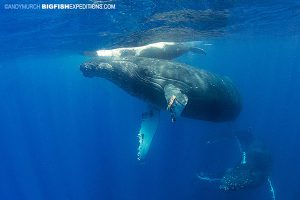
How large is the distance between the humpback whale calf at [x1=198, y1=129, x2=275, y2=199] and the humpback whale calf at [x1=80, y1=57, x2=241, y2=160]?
156 inches

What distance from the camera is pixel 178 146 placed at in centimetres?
3048

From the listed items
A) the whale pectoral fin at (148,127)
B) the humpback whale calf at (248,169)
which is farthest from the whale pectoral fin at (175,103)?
the humpback whale calf at (248,169)

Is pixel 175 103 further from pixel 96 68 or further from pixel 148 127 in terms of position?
pixel 148 127

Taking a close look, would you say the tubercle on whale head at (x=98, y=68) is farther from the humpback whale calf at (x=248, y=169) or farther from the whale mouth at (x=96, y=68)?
the humpback whale calf at (x=248, y=169)

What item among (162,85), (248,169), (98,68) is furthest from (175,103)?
(248,169)

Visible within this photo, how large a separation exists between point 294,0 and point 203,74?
371 inches

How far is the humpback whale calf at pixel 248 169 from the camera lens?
15453mm

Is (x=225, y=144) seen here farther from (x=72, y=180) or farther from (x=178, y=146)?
(x=72, y=180)

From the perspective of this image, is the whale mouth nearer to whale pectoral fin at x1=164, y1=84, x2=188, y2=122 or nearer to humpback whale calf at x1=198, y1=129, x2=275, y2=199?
whale pectoral fin at x1=164, y1=84, x2=188, y2=122

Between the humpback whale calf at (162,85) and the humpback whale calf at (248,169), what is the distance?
3.95 m

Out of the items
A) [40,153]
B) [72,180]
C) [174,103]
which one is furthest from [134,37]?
[40,153]

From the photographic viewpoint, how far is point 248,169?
1698cm

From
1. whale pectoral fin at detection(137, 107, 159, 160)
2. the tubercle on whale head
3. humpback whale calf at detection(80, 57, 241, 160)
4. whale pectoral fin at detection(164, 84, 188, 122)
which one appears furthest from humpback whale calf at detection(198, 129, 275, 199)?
whale pectoral fin at detection(164, 84, 188, 122)

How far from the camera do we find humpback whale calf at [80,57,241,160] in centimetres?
1097
